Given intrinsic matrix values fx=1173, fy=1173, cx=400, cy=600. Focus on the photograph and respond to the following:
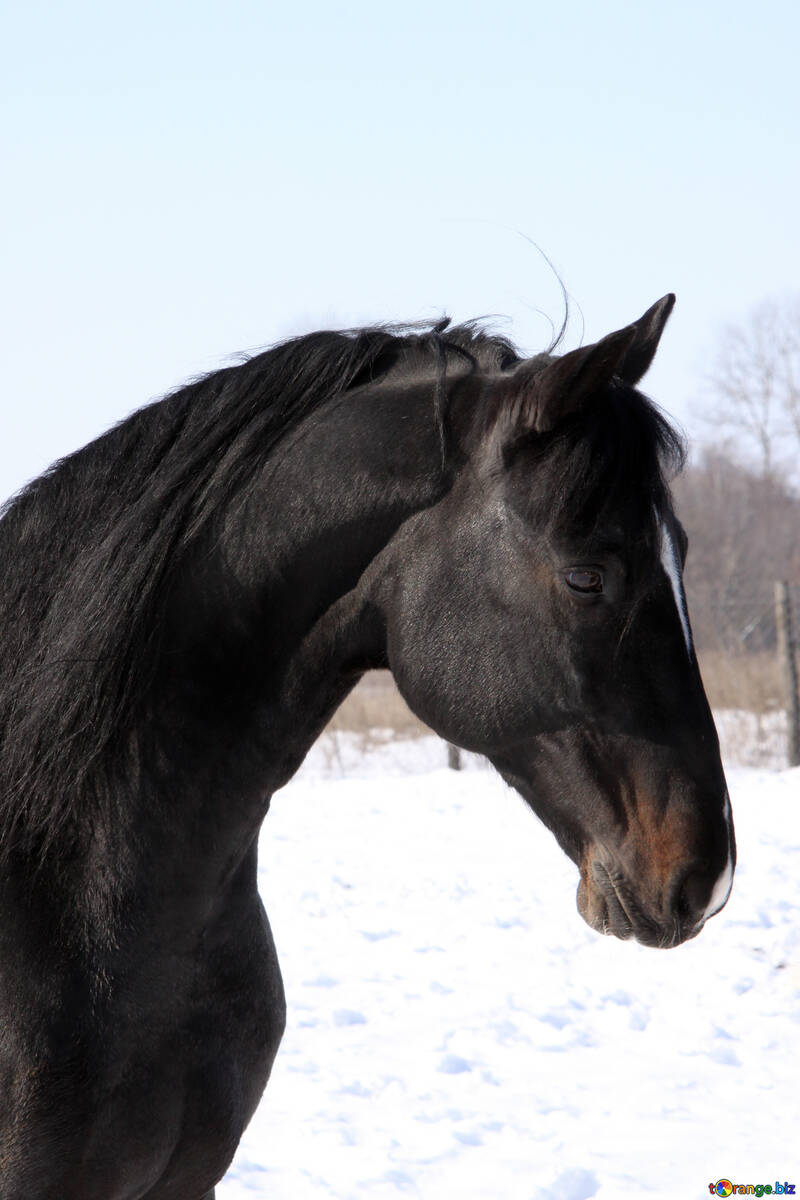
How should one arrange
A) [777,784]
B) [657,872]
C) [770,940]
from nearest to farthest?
[657,872], [770,940], [777,784]

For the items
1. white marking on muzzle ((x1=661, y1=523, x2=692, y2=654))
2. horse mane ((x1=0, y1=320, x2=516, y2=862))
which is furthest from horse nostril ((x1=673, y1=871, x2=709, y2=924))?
horse mane ((x1=0, y1=320, x2=516, y2=862))

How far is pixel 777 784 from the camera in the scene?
9594 millimetres

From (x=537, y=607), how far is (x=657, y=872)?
467mm

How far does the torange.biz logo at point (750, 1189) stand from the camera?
3475 mm

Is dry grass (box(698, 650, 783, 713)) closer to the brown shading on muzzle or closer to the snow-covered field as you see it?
the snow-covered field

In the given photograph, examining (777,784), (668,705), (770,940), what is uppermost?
(668,705)

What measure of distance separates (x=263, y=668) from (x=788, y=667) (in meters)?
10.1

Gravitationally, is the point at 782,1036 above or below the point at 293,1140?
below

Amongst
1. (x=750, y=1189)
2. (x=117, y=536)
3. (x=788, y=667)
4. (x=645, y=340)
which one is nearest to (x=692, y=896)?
(x=645, y=340)

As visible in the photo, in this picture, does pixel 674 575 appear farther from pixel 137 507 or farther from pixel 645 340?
pixel 137 507

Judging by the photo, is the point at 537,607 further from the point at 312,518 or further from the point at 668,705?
the point at 312,518

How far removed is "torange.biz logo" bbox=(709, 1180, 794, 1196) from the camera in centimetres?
347

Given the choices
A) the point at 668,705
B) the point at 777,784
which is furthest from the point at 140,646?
the point at 777,784

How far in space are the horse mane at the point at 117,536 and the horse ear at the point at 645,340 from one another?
23cm
